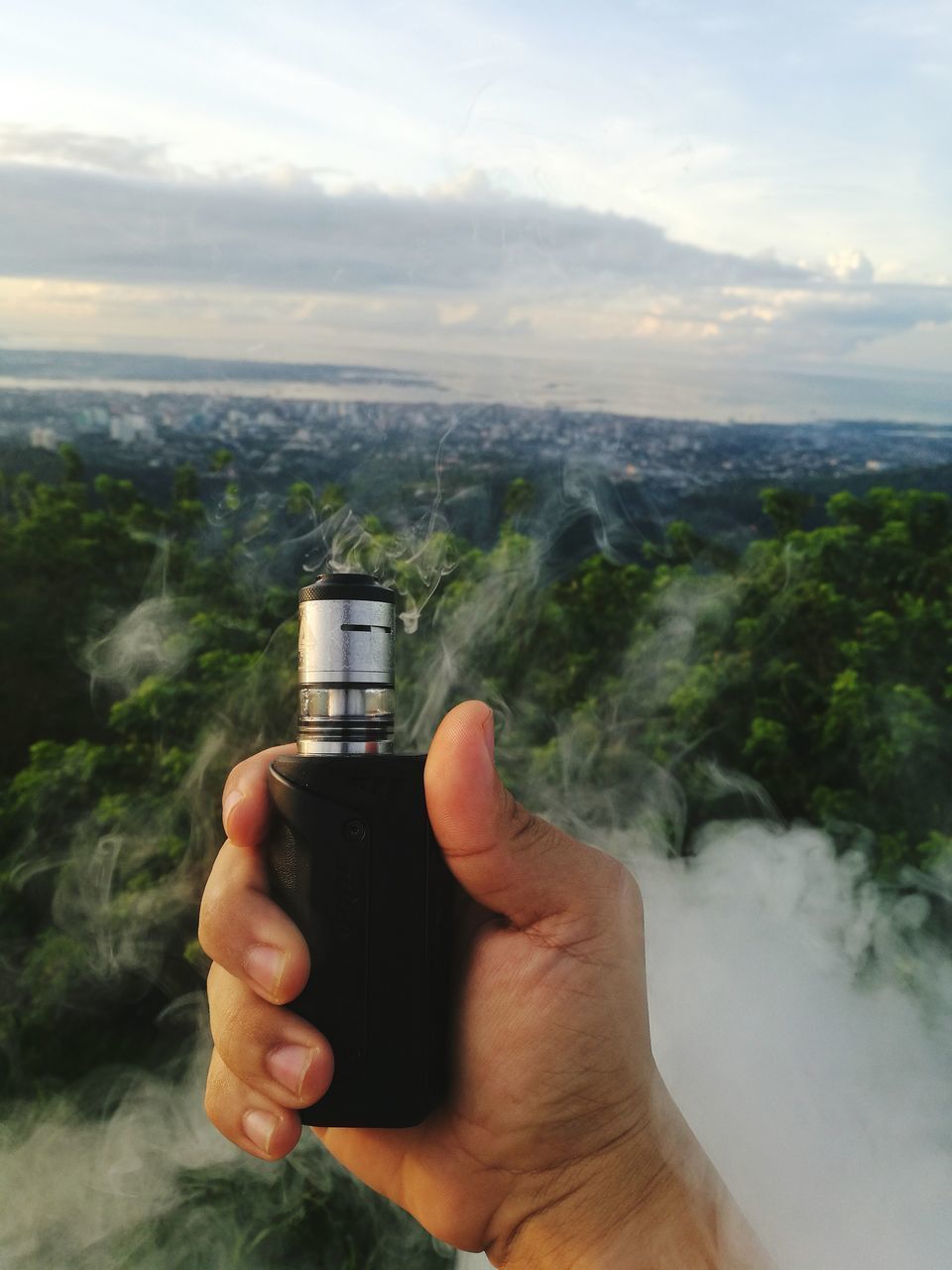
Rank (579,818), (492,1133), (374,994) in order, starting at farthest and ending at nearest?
(579,818) < (492,1133) < (374,994)

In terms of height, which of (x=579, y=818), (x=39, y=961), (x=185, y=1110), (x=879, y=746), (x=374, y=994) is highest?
(x=374, y=994)

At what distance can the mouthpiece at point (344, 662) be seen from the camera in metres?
1.36

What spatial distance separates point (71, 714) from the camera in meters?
3.35

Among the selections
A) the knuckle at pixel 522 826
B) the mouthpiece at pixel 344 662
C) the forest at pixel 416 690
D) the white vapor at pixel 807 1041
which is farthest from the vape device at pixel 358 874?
the forest at pixel 416 690

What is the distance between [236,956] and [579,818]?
1.96 metres

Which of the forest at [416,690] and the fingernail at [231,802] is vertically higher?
the fingernail at [231,802]

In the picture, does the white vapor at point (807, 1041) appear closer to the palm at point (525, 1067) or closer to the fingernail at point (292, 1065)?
the palm at point (525, 1067)

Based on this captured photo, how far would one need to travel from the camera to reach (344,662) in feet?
4.49

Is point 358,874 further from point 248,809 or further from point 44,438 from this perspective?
point 44,438

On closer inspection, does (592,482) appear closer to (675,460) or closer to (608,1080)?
(675,460)

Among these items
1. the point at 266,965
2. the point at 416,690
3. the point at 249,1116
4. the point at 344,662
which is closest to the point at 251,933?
the point at 266,965

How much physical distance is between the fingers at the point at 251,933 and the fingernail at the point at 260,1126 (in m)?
0.18

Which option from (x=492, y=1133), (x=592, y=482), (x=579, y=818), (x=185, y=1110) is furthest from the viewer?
(x=592, y=482)

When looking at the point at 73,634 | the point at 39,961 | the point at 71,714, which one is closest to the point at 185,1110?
the point at 39,961
